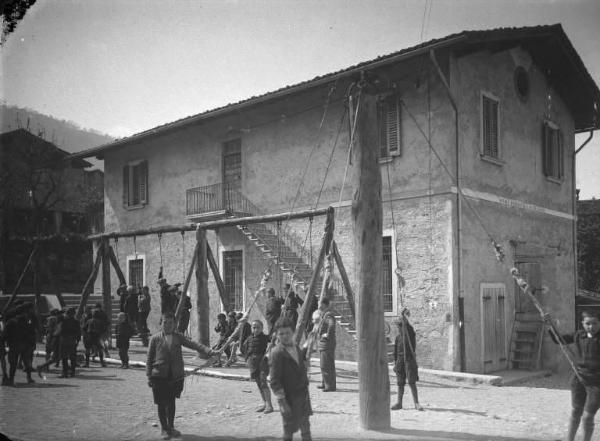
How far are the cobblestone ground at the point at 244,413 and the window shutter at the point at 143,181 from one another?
407 inches

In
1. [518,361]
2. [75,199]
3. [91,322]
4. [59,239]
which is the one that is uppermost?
[75,199]

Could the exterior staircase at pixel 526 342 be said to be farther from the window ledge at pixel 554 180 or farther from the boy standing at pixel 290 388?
the boy standing at pixel 290 388

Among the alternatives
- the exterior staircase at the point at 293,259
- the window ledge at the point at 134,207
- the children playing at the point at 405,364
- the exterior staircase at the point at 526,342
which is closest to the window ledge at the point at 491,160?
the exterior staircase at the point at 526,342

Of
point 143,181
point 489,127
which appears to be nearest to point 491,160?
point 489,127

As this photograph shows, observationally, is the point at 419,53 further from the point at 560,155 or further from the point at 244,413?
the point at 244,413

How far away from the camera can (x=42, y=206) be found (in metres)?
34.5

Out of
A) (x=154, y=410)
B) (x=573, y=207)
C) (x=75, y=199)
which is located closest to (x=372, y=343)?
(x=154, y=410)

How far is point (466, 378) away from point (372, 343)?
5123 mm

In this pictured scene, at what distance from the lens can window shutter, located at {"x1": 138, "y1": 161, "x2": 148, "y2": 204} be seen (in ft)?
73.4

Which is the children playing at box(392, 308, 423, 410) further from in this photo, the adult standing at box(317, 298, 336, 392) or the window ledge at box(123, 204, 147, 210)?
the window ledge at box(123, 204, 147, 210)

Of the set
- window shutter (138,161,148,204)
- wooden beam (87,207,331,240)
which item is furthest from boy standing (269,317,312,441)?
window shutter (138,161,148,204)

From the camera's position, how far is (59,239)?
3450 cm

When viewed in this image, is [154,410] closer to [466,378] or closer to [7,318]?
[7,318]

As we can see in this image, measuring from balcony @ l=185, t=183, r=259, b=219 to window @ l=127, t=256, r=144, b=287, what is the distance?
399cm
